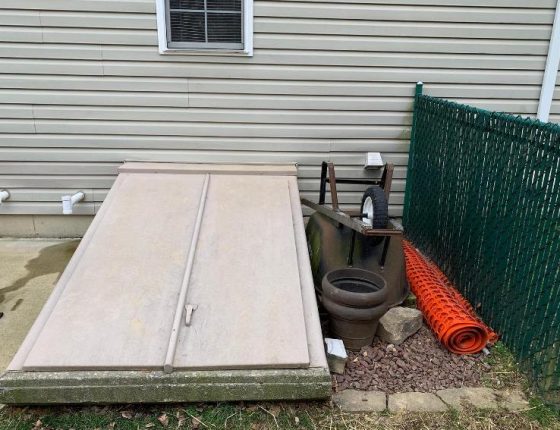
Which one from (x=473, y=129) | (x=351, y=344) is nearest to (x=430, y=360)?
(x=351, y=344)

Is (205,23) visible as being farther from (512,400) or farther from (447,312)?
(512,400)

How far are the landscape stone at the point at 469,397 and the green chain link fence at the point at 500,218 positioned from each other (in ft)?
0.95

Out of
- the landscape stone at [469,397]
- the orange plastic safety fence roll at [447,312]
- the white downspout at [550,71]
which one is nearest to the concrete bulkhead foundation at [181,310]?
the landscape stone at [469,397]

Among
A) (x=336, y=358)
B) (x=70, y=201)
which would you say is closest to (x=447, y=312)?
(x=336, y=358)

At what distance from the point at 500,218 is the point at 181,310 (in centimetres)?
216

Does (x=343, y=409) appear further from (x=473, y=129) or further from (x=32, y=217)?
(x=32, y=217)

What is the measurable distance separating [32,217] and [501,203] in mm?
4180

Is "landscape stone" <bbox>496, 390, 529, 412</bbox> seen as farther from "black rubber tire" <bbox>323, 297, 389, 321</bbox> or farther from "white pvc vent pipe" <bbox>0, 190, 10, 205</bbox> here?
"white pvc vent pipe" <bbox>0, 190, 10, 205</bbox>

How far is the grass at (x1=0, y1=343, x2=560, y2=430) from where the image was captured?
241cm

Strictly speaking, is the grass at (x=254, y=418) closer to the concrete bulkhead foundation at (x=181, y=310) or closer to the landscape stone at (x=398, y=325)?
the concrete bulkhead foundation at (x=181, y=310)

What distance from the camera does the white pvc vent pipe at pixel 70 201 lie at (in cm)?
441

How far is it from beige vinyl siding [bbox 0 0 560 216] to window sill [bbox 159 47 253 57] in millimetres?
51

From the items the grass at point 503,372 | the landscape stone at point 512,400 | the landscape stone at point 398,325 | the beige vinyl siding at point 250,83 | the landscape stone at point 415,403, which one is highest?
the beige vinyl siding at point 250,83

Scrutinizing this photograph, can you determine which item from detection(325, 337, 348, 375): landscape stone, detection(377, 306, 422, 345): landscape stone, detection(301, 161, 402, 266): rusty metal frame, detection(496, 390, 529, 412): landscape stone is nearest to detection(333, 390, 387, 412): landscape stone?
detection(325, 337, 348, 375): landscape stone
